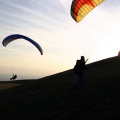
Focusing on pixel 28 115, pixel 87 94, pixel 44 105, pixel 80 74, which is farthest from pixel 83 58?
pixel 28 115

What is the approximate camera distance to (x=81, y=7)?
22906 mm

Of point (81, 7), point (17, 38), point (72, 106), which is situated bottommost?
point (72, 106)

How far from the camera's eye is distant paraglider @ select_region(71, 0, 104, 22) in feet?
71.0

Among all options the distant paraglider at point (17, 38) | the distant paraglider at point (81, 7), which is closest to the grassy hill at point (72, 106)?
the distant paraglider at point (81, 7)

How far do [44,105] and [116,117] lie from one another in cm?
637

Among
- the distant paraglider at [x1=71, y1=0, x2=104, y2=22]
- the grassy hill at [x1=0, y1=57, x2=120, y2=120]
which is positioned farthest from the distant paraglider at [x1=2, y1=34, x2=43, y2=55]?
the grassy hill at [x1=0, y1=57, x2=120, y2=120]

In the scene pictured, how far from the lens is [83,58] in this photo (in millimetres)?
22594

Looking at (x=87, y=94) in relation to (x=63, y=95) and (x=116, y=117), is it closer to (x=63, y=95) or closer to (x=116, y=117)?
(x=63, y=95)

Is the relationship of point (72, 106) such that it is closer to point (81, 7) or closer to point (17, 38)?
point (81, 7)

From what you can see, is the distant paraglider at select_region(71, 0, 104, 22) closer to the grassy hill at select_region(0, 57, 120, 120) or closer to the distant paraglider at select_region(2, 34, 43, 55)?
the grassy hill at select_region(0, 57, 120, 120)

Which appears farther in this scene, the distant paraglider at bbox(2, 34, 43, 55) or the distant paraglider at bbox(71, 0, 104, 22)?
the distant paraglider at bbox(2, 34, 43, 55)

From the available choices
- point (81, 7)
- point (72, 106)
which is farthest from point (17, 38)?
point (72, 106)

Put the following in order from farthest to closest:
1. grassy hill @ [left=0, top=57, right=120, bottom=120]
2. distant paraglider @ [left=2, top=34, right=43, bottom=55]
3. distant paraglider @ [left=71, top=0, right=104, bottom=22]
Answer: distant paraglider @ [left=2, top=34, right=43, bottom=55], distant paraglider @ [left=71, top=0, right=104, bottom=22], grassy hill @ [left=0, top=57, right=120, bottom=120]

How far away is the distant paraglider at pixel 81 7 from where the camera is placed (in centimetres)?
2165
